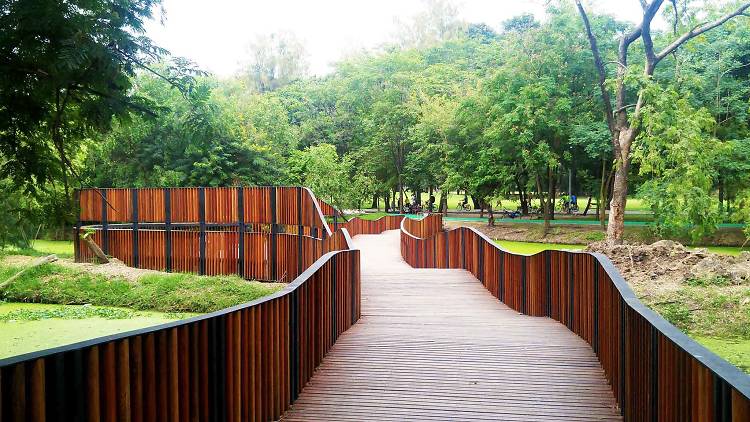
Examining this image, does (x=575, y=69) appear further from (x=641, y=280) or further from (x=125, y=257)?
(x=125, y=257)

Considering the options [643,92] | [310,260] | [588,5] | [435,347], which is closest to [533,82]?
[588,5]

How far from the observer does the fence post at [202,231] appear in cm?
1819

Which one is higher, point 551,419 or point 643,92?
point 643,92

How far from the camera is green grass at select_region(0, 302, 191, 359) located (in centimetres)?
1218

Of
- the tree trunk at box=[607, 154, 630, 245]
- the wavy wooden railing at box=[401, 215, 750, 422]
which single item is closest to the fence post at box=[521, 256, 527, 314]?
the wavy wooden railing at box=[401, 215, 750, 422]

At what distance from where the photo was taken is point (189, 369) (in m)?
3.26

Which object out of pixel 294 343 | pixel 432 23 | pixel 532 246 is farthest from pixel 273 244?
pixel 432 23

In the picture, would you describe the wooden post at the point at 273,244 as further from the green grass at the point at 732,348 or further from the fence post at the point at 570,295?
the fence post at the point at 570,295

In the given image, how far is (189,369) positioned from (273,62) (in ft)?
183

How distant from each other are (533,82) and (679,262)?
16820mm

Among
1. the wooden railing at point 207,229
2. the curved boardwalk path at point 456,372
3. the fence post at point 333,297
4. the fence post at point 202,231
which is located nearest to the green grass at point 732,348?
the curved boardwalk path at point 456,372

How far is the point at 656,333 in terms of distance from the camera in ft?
10.9

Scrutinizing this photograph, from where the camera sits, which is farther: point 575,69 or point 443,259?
point 575,69

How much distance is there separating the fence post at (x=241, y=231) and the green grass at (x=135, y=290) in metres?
0.58
